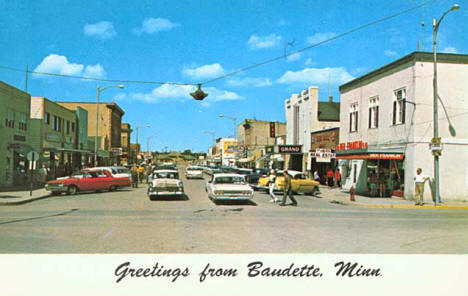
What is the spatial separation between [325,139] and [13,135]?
2496 cm

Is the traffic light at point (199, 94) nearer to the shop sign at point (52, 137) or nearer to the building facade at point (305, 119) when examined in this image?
the shop sign at point (52, 137)

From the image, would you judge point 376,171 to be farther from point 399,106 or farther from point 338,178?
point 338,178

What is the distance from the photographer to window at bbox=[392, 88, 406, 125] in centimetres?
2341

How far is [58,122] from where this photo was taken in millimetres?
38719

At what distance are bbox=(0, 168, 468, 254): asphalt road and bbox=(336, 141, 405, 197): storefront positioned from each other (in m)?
10.8

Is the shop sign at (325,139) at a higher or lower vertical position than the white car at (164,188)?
higher

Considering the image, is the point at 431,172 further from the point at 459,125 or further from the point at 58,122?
the point at 58,122

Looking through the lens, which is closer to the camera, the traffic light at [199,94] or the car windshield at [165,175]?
the traffic light at [199,94]

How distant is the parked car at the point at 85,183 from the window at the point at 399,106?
1795 centimetres

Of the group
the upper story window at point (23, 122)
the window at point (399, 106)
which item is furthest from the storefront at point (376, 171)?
the upper story window at point (23, 122)

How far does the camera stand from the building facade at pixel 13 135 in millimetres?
25344

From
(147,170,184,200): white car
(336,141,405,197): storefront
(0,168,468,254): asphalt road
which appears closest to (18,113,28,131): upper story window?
(147,170,184,200): white car

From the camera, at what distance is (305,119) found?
139ft

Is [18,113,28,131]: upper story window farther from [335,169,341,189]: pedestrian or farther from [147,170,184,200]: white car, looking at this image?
→ [335,169,341,189]: pedestrian
